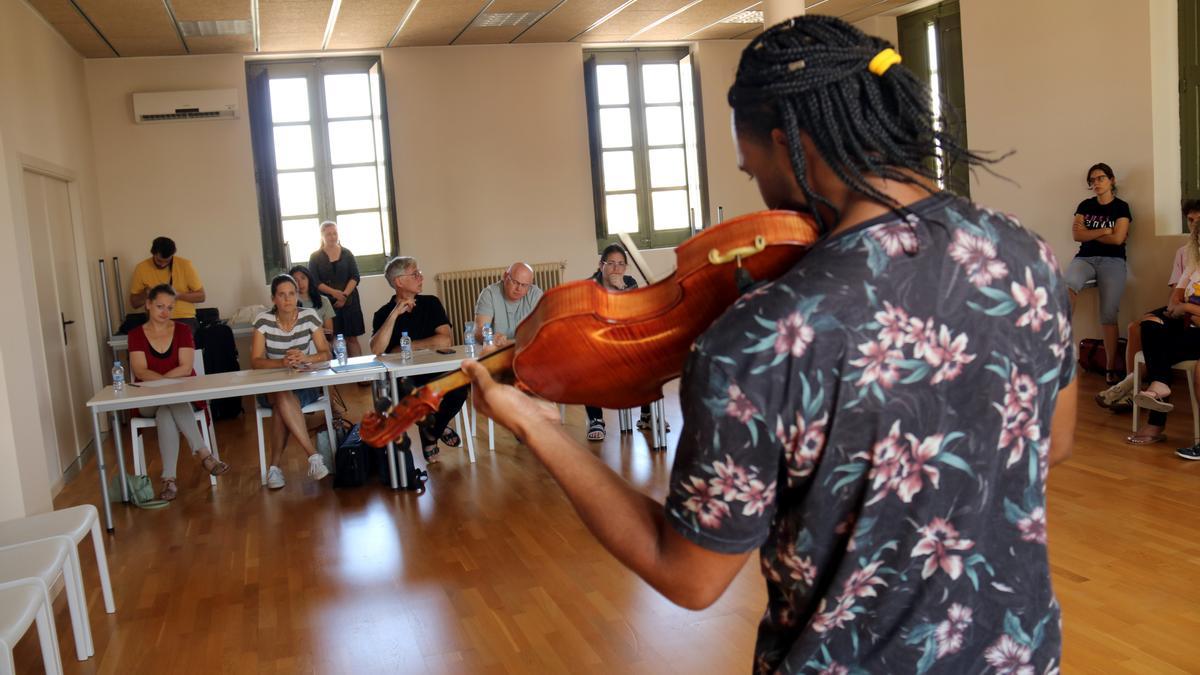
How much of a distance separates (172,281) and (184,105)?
157 centimetres

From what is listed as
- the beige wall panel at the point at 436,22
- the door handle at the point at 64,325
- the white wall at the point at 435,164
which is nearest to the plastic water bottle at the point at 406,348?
the door handle at the point at 64,325

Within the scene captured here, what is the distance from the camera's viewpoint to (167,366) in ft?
18.6

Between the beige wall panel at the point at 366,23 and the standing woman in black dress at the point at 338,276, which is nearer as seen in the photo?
the beige wall panel at the point at 366,23

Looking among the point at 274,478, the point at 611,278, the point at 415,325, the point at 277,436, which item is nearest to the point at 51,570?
the point at 274,478

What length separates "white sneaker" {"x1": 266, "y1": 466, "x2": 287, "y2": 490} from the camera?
18.3 feet

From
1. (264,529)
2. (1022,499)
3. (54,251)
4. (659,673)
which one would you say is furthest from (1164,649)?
(54,251)

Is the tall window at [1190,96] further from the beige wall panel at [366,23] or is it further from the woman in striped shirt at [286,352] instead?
the woman in striped shirt at [286,352]

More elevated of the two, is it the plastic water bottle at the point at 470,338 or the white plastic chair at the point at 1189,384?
the plastic water bottle at the point at 470,338

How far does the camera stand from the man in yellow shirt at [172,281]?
8039 millimetres

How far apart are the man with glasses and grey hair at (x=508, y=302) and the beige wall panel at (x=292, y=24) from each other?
8.64 feet

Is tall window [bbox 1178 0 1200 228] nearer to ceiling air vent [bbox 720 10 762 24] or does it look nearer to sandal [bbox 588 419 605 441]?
ceiling air vent [bbox 720 10 762 24]

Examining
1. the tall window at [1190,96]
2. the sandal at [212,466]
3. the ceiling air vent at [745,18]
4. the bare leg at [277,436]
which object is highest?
the ceiling air vent at [745,18]

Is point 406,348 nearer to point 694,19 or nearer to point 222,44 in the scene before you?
point 222,44

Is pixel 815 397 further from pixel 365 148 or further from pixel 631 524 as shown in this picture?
pixel 365 148
